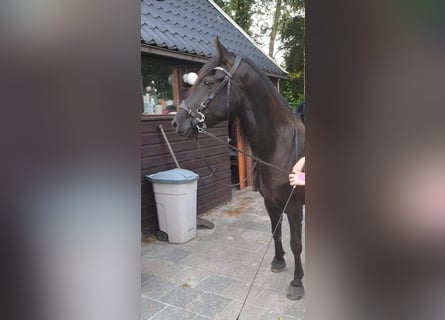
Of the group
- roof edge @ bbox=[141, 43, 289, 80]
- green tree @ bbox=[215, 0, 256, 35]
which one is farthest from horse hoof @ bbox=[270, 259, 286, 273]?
green tree @ bbox=[215, 0, 256, 35]

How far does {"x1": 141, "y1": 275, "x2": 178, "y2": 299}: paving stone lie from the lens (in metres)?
2.81

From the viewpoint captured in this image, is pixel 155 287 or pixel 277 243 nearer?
pixel 155 287

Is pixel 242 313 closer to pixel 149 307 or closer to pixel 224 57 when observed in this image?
pixel 149 307

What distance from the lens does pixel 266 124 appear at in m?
2.76

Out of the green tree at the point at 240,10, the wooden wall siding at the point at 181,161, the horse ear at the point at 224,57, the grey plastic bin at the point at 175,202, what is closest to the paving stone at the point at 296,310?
the grey plastic bin at the point at 175,202

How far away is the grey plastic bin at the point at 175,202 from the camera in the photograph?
3.89 meters

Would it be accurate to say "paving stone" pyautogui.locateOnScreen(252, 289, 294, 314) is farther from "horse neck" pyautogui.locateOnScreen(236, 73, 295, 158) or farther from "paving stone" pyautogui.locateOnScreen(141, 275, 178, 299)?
"horse neck" pyautogui.locateOnScreen(236, 73, 295, 158)

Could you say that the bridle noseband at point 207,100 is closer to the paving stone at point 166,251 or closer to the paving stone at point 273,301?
the paving stone at point 166,251

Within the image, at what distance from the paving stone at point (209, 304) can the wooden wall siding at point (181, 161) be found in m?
1.70

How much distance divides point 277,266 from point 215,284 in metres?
0.61

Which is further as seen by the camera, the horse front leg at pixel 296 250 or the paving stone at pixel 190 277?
the paving stone at pixel 190 277

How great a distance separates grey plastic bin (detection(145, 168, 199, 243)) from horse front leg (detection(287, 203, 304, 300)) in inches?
59.0

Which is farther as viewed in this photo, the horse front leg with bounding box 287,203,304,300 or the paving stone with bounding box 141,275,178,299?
the paving stone with bounding box 141,275,178,299

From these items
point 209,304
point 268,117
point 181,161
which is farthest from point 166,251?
point 268,117
